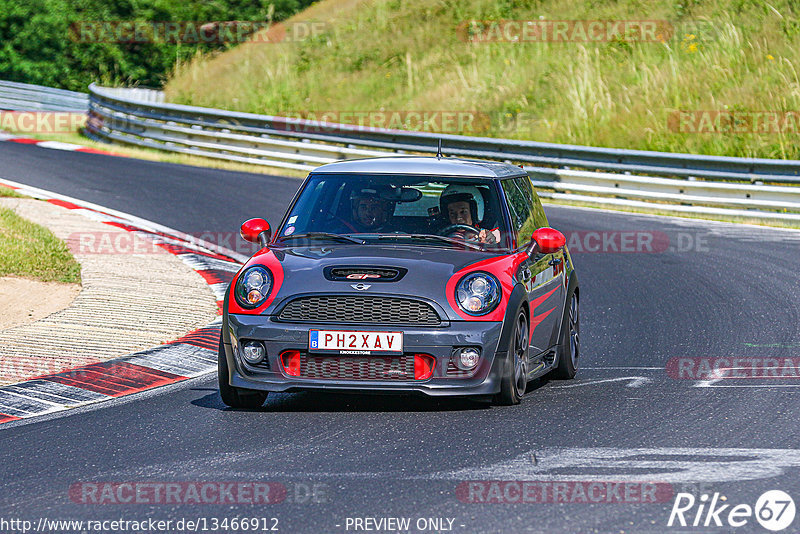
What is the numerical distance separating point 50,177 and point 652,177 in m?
10.2

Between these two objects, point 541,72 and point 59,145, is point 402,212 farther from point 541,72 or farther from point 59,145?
point 541,72

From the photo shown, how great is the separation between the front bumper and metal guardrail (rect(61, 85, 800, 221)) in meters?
12.5

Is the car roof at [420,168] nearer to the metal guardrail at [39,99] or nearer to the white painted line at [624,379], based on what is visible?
the white painted line at [624,379]

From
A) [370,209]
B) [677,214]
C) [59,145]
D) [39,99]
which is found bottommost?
[677,214]

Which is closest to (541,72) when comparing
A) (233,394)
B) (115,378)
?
(115,378)

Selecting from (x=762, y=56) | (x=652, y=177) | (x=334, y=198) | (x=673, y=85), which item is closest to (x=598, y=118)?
(x=673, y=85)

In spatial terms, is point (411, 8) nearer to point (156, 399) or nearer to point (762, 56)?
point (762, 56)

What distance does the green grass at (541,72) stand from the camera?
25078 mm

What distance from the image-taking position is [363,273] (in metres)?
7.22

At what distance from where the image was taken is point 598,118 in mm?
25938

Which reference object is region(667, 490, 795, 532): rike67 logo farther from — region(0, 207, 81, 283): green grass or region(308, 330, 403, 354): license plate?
region(0, 207, 81, 283): green grass

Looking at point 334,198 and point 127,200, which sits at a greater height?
point 334,198

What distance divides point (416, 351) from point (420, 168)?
1.74m

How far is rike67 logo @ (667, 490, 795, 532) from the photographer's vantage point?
497 cm
